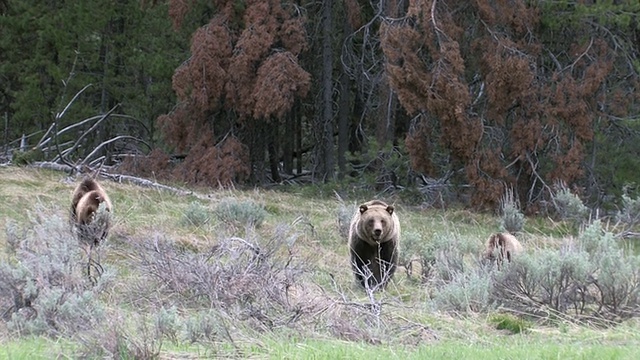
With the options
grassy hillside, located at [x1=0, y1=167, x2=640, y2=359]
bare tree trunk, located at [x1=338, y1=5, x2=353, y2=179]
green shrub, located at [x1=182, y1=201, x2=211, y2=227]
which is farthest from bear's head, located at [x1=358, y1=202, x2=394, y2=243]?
bare tree trunk, located at [x1=338, y1=5, x2=353, y2=179]

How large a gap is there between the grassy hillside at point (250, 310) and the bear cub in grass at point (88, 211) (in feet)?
1.10

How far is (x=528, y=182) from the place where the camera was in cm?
2255

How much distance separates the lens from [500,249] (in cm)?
1165

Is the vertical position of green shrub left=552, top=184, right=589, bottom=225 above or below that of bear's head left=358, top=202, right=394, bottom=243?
below

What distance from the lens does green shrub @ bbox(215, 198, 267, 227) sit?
51.0 ft

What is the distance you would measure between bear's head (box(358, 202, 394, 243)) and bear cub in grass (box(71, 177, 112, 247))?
112 inches

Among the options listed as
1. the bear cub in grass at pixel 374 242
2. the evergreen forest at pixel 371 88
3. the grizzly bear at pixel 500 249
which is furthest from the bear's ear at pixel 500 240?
the evergreen forest at pixel 371 88

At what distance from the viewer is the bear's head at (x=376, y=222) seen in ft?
37.0

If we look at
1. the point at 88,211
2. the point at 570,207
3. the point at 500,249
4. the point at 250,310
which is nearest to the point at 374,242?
the point at 500,249

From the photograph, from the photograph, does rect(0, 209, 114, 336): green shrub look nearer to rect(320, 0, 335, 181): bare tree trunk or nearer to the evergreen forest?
the evergreen forest

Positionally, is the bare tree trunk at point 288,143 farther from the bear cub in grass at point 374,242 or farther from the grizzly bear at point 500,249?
the bear cub in grass at point 374,242

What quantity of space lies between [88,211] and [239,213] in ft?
12.0

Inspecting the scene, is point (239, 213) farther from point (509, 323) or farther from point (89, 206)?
point (509, 323)

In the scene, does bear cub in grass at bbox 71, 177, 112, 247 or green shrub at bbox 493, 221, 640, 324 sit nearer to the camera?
green shrub at bbox 493, 221, 640, 324
